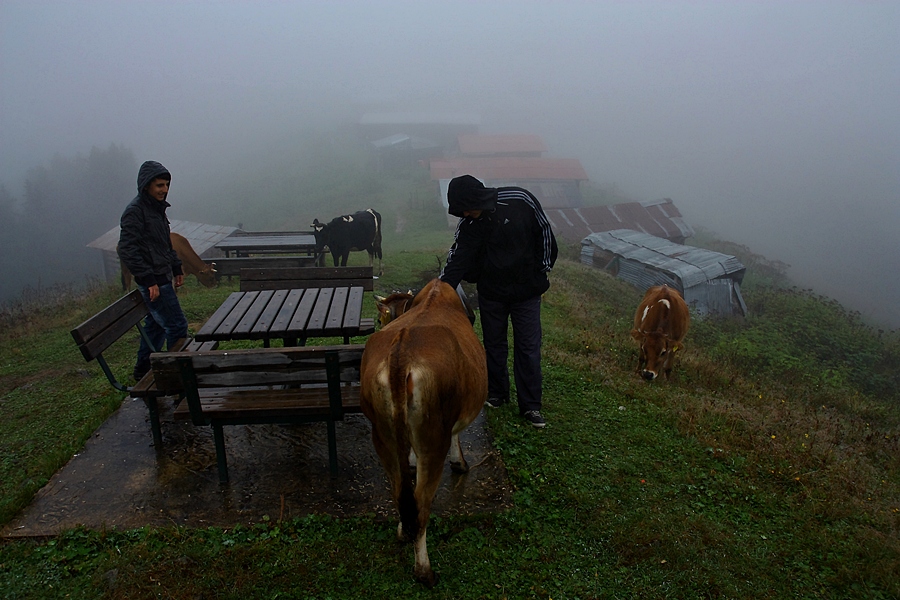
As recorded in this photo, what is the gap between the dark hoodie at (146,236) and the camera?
5.05 meters

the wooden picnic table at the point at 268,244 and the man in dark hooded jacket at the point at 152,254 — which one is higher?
the man in dark hooded jacket at the point at 152,254

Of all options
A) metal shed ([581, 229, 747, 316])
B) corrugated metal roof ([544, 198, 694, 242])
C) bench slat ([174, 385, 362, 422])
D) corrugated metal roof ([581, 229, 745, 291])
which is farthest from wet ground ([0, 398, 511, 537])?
corrugated metal roof ([544, 198, 694, 242])

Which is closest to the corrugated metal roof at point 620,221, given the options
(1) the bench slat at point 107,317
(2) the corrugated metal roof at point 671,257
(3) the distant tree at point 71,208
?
(2) the corrugated metal roof at point 671,257

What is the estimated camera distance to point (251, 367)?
356cm

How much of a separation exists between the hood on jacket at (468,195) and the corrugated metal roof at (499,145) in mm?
39245

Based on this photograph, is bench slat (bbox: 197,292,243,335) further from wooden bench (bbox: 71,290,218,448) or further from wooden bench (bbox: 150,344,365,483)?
wooden bench (bbox: 150,344,365,483)

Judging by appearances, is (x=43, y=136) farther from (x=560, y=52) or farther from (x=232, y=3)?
(x=560, y=52)

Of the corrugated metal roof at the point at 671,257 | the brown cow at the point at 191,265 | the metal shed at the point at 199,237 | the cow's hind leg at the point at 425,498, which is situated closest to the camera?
the cow's hind leg at the point at 425,498

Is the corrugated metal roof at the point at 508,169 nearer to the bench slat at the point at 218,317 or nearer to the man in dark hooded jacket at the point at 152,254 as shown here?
the man in dark hooded jacket at the point at 152,254

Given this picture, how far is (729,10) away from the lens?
11800 cm

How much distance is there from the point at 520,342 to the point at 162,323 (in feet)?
11.5

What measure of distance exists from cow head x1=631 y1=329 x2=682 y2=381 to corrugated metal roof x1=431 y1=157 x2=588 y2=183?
27622mm

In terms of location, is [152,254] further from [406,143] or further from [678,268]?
[406,143]

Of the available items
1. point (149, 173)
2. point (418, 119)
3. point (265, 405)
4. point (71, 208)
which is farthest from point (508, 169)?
point (71, 208)
